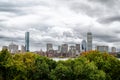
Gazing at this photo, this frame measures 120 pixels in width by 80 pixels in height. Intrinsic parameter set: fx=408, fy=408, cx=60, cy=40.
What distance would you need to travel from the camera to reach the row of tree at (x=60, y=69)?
9538 cm

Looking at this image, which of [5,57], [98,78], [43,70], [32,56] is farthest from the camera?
[32,56]

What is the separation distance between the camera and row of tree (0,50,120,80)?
9538cm

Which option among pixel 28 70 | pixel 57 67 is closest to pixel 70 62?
pixel 57 67

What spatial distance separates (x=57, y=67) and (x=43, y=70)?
13.8 feet

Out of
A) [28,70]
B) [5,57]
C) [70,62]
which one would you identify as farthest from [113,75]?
[5,57]

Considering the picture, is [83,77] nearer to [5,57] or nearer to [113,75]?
[113,75]

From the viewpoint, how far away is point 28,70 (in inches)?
4067

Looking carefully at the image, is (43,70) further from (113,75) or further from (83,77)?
(113,75)

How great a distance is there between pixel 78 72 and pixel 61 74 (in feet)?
14.2

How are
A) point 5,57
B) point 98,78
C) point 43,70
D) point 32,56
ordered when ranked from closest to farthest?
point 98,78
point 43,70
point 5,57
point 32,56

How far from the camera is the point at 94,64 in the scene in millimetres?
100875

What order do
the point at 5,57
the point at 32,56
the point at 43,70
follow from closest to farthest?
the point at 43,70
the point at 5,57
the point at 32,56

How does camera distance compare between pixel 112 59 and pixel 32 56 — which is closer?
pixel 112 59

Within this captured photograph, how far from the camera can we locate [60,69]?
97188mm
